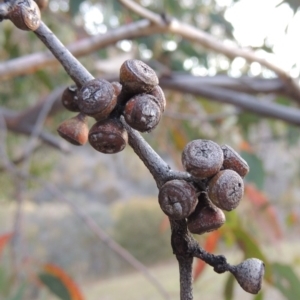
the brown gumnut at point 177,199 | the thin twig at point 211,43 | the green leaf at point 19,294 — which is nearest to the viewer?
the brown gumnut at point 177,199

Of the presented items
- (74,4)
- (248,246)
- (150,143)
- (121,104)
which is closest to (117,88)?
(121,104)

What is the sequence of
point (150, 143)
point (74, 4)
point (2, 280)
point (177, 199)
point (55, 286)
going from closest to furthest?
point (177, 199)
point (55, 286)
point (2, 280)
point (74, 4)
point (150, 143)

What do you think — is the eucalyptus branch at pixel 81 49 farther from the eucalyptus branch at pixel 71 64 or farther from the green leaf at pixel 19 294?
the eucalyptus branch at pixel 71 64

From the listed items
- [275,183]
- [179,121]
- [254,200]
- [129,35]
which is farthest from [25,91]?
[275,183]

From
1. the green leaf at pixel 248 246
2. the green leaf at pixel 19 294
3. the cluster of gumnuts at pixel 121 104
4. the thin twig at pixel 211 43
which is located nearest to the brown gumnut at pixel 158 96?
the cluster of gumnuts at pixel 121 104

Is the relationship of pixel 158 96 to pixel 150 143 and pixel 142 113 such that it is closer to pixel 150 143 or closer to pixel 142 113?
pixel 142 113

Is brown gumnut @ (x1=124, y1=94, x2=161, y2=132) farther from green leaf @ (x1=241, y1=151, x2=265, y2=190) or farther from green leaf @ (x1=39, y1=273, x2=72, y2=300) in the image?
green leaf @ (x1=241, y1=151, x2=265, y2=190)

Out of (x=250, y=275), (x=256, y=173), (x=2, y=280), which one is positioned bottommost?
(x=250, y=275)

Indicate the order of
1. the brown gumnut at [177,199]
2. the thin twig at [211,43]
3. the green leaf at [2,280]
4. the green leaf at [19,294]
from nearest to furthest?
the brown gumnut at [177,199] → the thin twig at [211,43] → the green leaf at [19,294] → the green leaf at [2,280]
